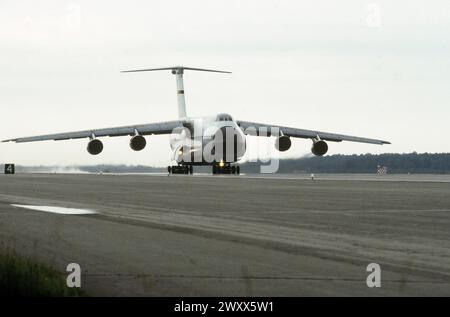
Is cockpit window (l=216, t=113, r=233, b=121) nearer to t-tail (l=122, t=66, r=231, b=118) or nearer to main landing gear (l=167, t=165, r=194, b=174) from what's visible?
main landing gear (l=167, t=165, r=194, b=174)

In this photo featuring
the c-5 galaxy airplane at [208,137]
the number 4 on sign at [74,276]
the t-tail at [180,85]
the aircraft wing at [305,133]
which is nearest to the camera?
the number 4 on sign at [74,276]

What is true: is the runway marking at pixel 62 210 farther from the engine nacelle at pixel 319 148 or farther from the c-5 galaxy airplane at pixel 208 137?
the engine nacelle at pixel 319 148

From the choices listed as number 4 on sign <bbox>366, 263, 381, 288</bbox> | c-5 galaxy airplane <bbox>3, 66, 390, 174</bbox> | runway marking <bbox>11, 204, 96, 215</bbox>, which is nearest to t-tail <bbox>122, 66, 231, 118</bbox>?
c-5 galaxy airplane <bbox>3, 66, 390, 174</bbox>

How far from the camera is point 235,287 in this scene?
8.59 metres

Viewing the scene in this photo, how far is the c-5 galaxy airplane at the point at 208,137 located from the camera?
56941 millimetres

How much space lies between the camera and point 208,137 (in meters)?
57.2

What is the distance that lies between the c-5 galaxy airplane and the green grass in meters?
46.8

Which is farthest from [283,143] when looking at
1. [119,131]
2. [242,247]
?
[242,247]

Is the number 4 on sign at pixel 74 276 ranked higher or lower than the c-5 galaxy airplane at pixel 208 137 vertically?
lower

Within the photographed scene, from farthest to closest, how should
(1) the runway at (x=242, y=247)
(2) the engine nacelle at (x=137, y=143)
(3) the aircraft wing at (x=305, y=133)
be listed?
1. (3) the aircraft wing at (x=305, y=133)
2. (2) the engine nacelle at (x=137, y=143)
3. (1) the runway at (x=242, y=247)

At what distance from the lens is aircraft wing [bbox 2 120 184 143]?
2501 inches

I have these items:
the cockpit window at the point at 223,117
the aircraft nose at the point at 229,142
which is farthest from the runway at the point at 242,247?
the cockpit window at the point at 223,117

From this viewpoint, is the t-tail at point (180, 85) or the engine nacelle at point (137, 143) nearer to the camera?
the engine nacelle at point (137, 143)

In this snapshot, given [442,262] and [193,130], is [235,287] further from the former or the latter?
[193,130]
